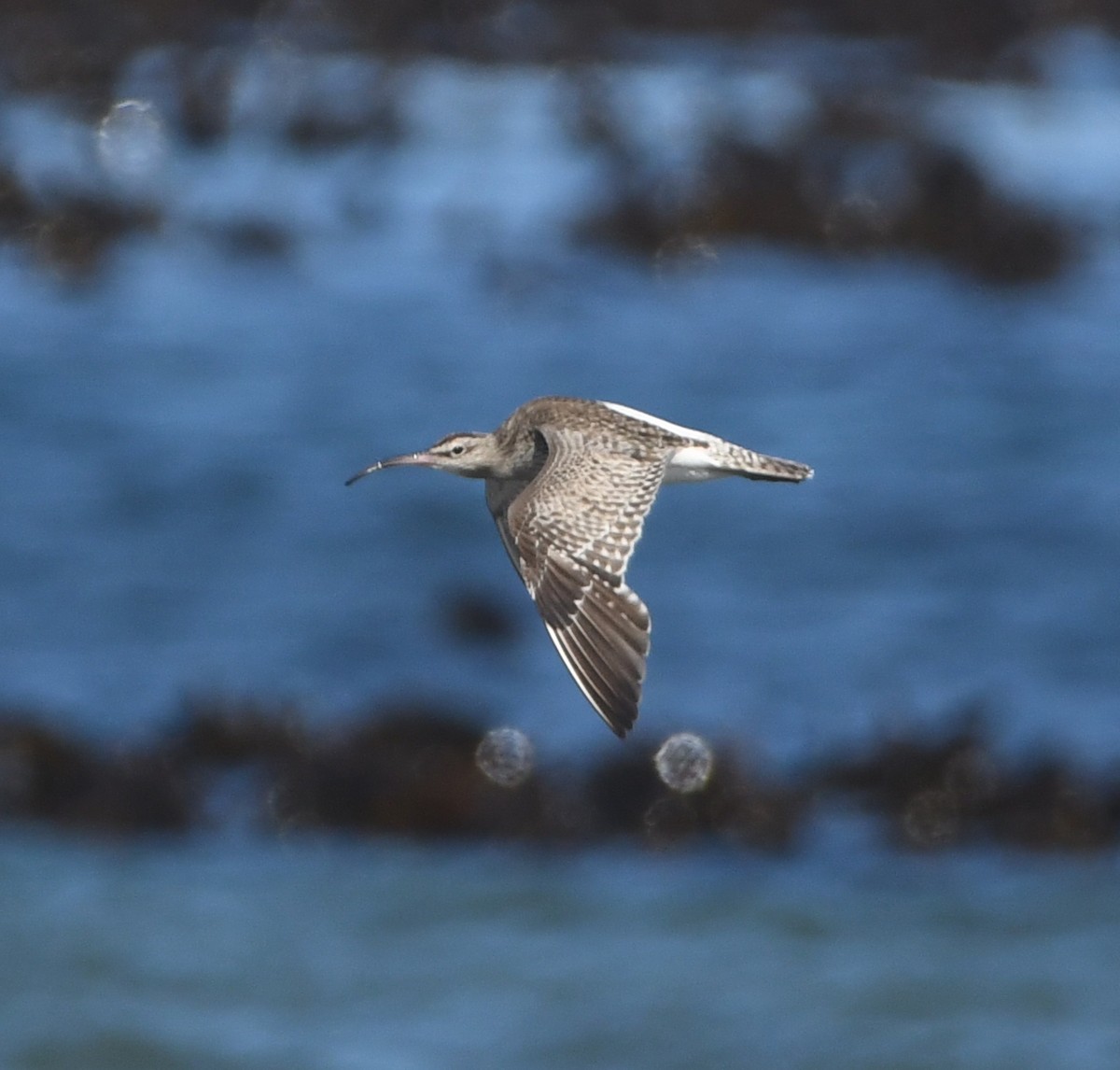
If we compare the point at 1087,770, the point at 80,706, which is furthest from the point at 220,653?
the point at 1087,770

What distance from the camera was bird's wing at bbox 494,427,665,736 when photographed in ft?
21.1

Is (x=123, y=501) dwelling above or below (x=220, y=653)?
above

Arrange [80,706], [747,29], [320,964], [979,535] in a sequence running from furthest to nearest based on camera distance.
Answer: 1. [747,29]
2. [979,535]
3. [80,706]
4. [320,964]

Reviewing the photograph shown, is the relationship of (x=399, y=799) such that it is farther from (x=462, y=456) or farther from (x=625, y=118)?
(x=625, y=118)

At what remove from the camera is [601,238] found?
2556cm

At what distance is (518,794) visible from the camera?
50.8 feet

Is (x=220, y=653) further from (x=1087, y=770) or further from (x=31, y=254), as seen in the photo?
(x=31, y=254)

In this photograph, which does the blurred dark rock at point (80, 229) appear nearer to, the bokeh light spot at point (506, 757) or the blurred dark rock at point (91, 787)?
the blurred dark rock at point (91, 787)

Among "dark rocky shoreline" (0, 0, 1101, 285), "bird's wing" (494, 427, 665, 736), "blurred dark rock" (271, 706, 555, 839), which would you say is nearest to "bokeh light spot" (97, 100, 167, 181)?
"dark rocky shoreline" (0, 0, 1101, 285)

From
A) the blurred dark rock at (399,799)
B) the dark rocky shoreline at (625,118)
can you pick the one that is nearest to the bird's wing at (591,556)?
the blurred dark rock at (399,799)

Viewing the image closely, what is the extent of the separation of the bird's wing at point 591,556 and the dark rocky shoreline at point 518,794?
8.31 meters

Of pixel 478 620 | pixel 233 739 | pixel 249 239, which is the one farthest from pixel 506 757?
pixel 249 239

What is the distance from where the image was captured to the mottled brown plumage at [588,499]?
6469mm

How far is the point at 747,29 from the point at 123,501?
14.8 m
